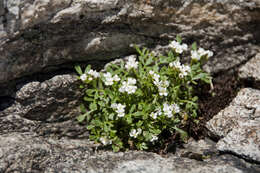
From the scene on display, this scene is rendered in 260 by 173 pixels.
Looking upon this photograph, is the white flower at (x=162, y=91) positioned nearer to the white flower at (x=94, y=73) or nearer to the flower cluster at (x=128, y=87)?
the flower cluster at (x=128, y=87)

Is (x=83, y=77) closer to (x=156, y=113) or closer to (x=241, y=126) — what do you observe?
(x=156, y=113)

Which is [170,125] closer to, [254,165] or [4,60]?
[254,165]

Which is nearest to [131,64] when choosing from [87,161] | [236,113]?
[87,161]

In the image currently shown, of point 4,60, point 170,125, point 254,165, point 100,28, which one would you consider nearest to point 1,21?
point 4,60

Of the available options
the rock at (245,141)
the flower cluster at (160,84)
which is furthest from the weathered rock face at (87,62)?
the flower cluster at (160,84)

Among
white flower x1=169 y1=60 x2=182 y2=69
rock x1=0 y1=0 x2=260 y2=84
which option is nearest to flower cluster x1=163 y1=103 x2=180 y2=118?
white flower x1=169 y1=60 x2=182 y2=69

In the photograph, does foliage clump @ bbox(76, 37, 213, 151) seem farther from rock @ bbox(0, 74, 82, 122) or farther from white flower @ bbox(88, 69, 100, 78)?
rock @ bbox(0, 74, 82, 122)

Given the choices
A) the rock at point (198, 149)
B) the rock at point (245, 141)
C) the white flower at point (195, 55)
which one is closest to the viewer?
the rock at point (245, 141)

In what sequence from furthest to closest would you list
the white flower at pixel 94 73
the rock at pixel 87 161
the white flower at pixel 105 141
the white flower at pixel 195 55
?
1. the white flower at pixel 195 55
2. the white flower at pixel 94 73
3. the white flower at pixel 105 141
4. the rock at pixel 87 161
